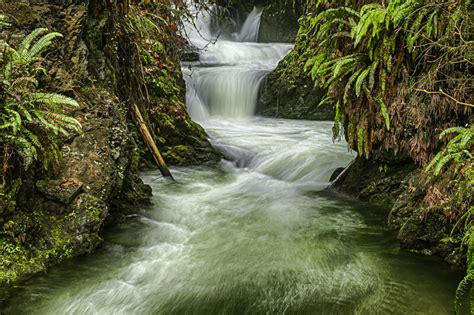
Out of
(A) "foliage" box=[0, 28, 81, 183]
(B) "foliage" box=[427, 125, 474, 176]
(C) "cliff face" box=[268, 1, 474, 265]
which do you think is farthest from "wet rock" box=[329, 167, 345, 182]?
→ (A) "foliage" box=[0, 28, 81, 183]

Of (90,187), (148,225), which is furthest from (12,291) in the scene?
(148,225)

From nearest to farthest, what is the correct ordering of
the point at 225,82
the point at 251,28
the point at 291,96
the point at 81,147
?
1. the point at 81,147
2. the point at 291,96
3. the point at 225,82
4. the point at 251,28

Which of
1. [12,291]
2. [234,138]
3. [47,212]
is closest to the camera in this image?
[12,291]

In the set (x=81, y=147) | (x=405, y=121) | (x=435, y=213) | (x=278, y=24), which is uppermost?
(x=278, y=24)

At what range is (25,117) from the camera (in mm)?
3992

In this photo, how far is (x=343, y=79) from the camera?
5.91 metres

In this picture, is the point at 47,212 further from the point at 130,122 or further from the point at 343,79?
the point at 343,79

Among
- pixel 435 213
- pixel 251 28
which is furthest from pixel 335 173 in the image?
pixel 251 28

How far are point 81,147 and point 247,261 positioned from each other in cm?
253

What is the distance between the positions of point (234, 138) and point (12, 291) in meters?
7.86

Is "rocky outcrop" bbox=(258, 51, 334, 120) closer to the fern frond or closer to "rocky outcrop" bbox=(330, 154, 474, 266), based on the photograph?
"rocky outcrop" bbox=(330, 154, 474, 266)

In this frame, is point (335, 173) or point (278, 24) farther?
point (278, 24)

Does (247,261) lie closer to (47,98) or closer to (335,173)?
(47,98)

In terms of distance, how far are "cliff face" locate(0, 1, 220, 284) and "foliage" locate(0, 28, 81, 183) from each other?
0.95 feet
